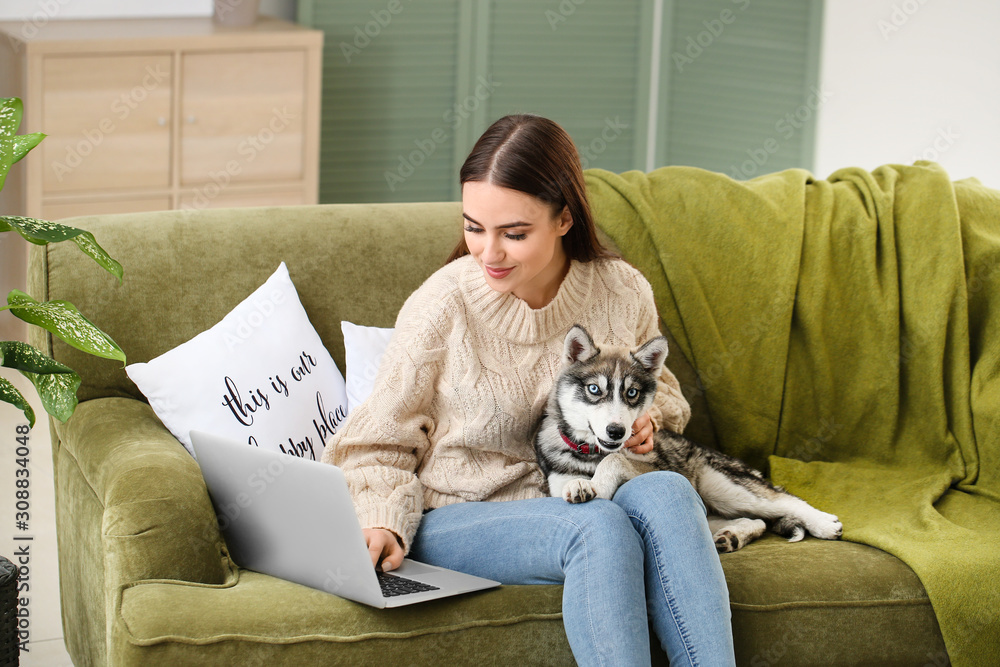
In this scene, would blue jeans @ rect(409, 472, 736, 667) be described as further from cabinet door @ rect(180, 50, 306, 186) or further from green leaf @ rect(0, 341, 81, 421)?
cabinet door @ rect(180, 50, 306, 186)

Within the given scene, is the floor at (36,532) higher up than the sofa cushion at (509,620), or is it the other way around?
the sofa cushion at (509,620)

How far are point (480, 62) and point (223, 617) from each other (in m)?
3.23

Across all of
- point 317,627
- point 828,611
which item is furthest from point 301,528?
point 828,611

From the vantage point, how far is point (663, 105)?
171 inches

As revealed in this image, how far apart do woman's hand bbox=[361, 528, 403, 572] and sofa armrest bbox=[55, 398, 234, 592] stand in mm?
245

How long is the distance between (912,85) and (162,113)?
2896 millimetres

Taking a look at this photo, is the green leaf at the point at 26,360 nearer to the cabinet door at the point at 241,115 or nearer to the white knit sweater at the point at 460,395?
the white knit sweater at the point at 460,395

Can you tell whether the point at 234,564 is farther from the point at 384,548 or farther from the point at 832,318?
the point at 832,318

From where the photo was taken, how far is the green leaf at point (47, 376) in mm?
1365

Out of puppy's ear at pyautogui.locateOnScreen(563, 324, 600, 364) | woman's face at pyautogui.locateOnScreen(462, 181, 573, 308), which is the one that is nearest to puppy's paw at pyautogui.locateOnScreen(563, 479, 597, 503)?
puppy's ear at pyautogui.locateOnScreen(563, 324, 600, 364)

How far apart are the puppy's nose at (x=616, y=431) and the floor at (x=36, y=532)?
4.23ft

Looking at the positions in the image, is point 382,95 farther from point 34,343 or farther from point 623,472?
point 623,472

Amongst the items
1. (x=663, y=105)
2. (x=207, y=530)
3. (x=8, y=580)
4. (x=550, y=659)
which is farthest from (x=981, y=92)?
(x=8, y=580)

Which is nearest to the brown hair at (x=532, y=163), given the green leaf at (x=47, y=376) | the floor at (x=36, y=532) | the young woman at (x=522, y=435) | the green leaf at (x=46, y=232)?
the young woman at (x=522, y=435)
